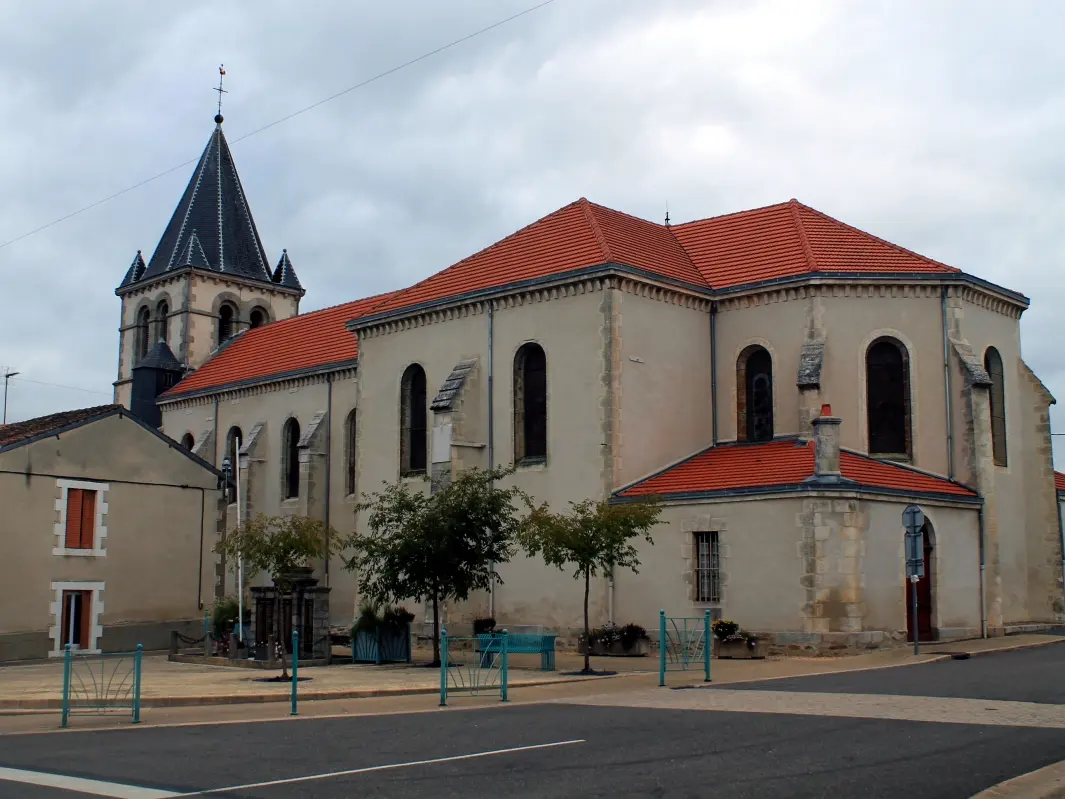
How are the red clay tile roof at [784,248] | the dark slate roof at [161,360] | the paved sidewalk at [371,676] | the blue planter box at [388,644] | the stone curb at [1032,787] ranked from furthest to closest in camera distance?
the dark slate roof at [161,360] < the red clay tile roof at [784,248] < the blue planter box at [388,644] < the paved sidewalk at [371,676] < the stone curb at [1032,787]

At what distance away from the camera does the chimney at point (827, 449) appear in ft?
86.3

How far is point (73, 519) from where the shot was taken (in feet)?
106

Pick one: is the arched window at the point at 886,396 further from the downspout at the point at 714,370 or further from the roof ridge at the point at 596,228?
the roof ridge at the point at 596,228

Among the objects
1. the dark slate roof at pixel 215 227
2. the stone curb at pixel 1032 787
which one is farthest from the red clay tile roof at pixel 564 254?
the stone curb at pixel 1032 787

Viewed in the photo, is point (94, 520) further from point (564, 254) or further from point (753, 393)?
point (753, 393)

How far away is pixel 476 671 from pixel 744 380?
602 inches

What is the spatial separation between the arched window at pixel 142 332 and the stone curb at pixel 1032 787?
51842mm

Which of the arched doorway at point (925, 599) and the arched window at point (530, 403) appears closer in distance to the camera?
the arched doorway at point (925, 599)

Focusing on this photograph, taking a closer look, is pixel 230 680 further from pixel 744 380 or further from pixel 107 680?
pixel 744 380

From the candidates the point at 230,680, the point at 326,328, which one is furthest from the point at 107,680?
the point at 326,328

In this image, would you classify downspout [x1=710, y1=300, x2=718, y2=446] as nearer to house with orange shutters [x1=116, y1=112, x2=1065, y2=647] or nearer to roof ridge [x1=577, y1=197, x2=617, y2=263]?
house with orange shutters [x1=116, y1=112, x2=1065, y2=647]

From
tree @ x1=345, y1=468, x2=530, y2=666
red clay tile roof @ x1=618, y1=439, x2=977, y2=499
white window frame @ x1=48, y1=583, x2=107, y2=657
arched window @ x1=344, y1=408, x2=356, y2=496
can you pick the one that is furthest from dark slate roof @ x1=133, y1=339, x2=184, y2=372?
red clay tile roof @ x1=618, y1=439, x2=977, y2=499

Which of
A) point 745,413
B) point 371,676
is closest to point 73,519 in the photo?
point 371,676

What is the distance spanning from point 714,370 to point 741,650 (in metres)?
9.26
